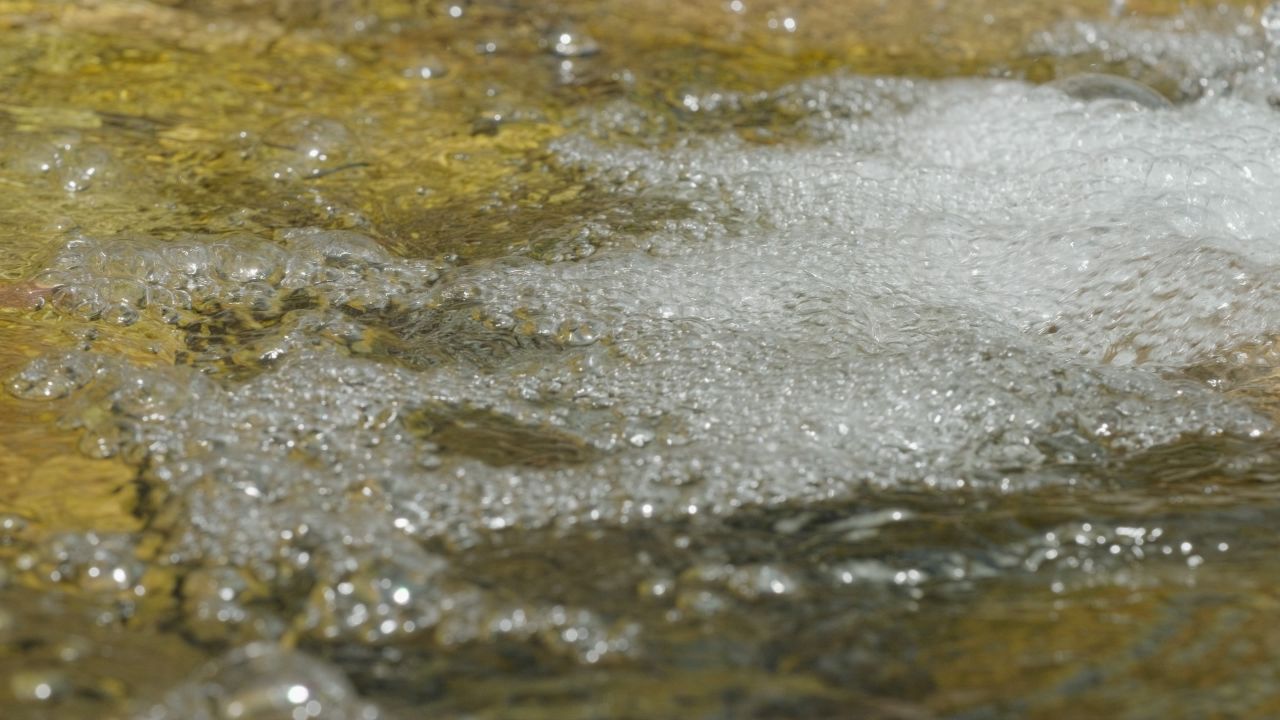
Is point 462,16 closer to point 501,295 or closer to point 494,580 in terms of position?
point 501,295

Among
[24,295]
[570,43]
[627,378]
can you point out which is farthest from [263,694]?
[570,43]

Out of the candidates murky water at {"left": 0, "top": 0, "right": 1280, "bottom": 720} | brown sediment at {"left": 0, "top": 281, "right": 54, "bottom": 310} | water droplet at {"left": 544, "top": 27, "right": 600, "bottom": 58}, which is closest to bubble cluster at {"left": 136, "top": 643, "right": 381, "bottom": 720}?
murky water at {"left": 0, "top": 0, "right": 1280, "bottom": 720}

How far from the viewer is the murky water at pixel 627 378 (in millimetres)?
1215

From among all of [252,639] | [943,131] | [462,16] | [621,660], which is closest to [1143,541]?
[621,660]

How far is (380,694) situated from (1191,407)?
102 cm

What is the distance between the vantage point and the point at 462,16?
9.58ft

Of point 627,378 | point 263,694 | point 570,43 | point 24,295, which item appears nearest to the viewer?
point 263,694

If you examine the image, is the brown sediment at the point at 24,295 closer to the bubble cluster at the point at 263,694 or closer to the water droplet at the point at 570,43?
the bubble cluster at the point at 263,694

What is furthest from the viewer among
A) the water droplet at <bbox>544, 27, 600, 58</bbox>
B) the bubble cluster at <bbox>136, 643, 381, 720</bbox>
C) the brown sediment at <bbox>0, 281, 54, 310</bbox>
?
the water droplet at <bbox>544, 27, 600, 58</bbox>

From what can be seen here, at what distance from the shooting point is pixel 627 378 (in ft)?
5.46

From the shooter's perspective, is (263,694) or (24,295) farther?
(24,295)

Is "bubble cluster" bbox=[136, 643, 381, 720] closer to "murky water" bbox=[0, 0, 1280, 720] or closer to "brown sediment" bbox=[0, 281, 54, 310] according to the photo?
"murky water" bbox=[0, 0, 1280, 720]

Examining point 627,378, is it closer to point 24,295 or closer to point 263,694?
point 263,694

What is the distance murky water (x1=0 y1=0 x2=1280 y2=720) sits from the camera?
1.21 meters
